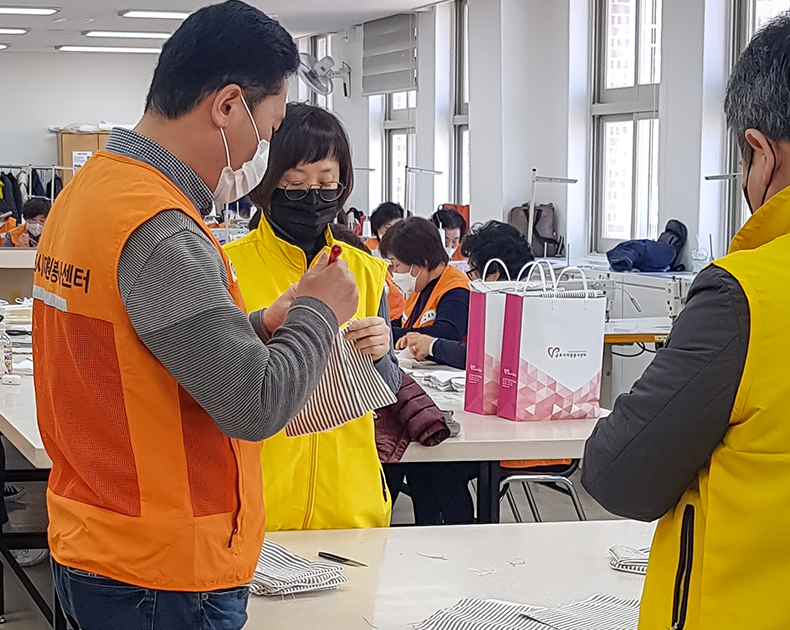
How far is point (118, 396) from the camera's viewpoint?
1144mm

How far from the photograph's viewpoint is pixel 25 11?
10469mm

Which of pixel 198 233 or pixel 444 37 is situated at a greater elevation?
pixel 444 37

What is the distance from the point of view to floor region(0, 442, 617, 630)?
364cm

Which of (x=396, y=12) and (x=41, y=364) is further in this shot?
(x=396, y=12)

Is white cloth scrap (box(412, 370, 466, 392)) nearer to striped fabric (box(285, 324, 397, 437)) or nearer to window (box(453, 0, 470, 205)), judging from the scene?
striped fabric (box(285, 324, 397, 437))

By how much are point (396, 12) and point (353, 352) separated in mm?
8872

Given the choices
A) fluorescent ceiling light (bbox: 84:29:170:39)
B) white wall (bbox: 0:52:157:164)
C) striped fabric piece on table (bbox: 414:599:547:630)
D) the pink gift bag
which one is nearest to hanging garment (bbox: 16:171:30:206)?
white wall (bbox: 0:52:157:164)

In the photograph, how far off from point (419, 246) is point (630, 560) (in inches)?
108

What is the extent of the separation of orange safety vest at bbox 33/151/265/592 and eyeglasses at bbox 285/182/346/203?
2.82 ft

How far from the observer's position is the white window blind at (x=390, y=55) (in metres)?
10.2

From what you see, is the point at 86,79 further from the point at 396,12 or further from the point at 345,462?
the point at 345,462

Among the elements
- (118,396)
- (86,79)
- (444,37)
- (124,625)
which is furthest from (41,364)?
(86,79)

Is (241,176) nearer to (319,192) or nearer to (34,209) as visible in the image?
(319,192)

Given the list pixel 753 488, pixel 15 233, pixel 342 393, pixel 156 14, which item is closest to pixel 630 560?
pixel 342 393
